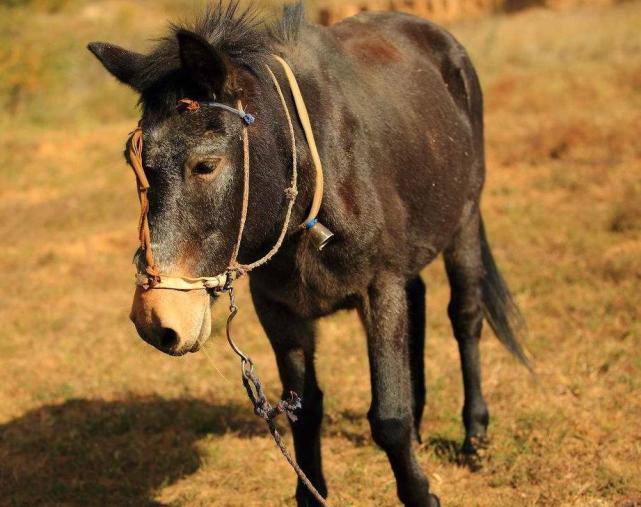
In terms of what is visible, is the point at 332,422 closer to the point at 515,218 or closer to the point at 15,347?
the point at 15,347

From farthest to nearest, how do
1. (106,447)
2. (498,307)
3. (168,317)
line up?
(498,307) → (106,447) → (168,317)

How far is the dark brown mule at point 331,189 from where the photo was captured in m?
2.83

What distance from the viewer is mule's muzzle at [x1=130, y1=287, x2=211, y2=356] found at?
2.73 meters

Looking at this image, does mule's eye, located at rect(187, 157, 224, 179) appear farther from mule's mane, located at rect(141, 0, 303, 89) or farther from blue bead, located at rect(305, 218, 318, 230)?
blue bead, located at rect(305, 218, 318, 230)

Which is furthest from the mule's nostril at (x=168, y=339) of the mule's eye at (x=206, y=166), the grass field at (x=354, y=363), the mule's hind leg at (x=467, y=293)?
the mule's hind leg at (x=467, y=293)

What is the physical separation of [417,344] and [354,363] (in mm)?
1133

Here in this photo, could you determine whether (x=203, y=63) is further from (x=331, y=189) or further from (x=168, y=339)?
(x=168, y=339)

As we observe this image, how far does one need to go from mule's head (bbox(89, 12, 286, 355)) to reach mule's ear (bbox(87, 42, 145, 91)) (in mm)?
15

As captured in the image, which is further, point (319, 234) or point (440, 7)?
point (440, 7)

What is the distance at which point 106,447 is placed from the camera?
5.21 m

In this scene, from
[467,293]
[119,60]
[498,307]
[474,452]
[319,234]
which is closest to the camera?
[119,60]

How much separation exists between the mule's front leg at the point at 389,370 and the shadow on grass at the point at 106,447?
1560mm

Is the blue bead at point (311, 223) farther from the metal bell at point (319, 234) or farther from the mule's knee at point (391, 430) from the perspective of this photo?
the mule's knee at point (391, 430)

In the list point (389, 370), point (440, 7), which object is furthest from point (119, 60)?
point (440, 7)
